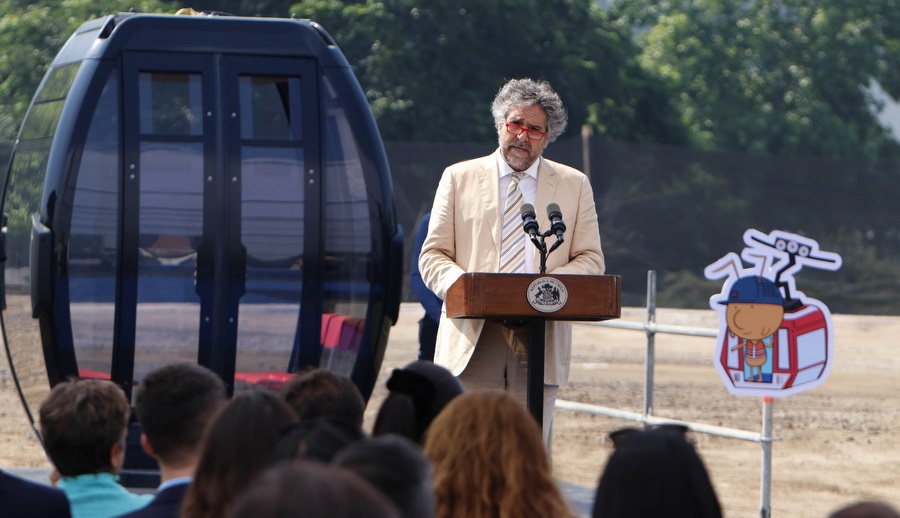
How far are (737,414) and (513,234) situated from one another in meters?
8.07

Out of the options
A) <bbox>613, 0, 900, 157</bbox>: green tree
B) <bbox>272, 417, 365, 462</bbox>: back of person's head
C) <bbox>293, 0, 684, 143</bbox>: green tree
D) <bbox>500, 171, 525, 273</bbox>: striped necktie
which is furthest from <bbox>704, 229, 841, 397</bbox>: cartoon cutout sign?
<bbox>613, 0, 900, 157</bbox>: green tree

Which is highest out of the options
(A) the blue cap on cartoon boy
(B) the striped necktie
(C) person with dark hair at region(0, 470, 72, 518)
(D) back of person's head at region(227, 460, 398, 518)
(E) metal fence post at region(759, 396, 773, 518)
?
(B) the striped necktie

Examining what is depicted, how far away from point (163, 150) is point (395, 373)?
8.03 feet

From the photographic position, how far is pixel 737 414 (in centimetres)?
1270

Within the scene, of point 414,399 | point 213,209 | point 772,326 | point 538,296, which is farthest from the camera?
point 772,326

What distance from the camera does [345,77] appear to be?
5.95 metres

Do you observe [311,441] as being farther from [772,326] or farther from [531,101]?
[772,326]

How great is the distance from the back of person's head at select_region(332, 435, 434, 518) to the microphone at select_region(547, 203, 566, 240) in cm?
224

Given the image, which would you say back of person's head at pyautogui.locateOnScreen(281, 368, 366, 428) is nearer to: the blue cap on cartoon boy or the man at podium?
the man at podium

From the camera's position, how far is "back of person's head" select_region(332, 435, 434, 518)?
2250 millimetres

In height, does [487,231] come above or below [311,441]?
above

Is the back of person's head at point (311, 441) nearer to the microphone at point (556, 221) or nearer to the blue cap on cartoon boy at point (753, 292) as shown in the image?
the microphone at point (556, 221)

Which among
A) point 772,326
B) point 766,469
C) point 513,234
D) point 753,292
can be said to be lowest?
point 766,469

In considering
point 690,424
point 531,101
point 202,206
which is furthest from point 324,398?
point 690,424
